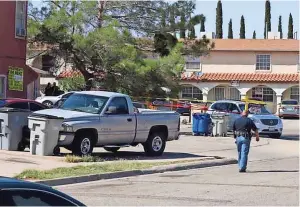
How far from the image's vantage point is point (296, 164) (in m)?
18.3

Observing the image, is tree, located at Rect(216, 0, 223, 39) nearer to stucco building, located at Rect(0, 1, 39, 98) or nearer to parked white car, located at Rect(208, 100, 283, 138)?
parked white car, located at Rect(208, 100, 283, 138)

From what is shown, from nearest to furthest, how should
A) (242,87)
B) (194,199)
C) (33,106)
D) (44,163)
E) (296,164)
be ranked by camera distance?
1. (194,199)
2. (44,163)
3. (296,164)
4. (33,106)
5. (242,87)

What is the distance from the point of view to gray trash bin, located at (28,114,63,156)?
16.0 m

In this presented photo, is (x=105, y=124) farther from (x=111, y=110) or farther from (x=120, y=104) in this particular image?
(x=120, y=104)

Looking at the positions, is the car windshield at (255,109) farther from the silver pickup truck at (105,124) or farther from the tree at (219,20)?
the tree at (219,20)

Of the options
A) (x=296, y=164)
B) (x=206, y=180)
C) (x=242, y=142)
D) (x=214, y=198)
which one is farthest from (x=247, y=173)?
(x=214, y=198)

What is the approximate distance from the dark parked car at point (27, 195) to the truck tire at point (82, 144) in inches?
466

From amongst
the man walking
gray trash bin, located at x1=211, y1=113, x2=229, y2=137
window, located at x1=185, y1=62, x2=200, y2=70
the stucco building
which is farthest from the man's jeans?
window, located at x1=185, y1=62, x2=200, y2=70

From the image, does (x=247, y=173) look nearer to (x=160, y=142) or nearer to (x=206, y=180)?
(x=206, y=180)

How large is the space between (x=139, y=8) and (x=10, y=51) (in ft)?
21.4

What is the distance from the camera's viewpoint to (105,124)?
16875 mm

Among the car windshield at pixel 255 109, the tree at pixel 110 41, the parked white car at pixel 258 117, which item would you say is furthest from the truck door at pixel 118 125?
the car windshield at pixel 255 109

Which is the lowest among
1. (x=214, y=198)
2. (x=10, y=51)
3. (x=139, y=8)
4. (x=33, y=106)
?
(x=214, y=198)

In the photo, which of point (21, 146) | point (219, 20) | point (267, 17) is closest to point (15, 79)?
point (21, 146)
